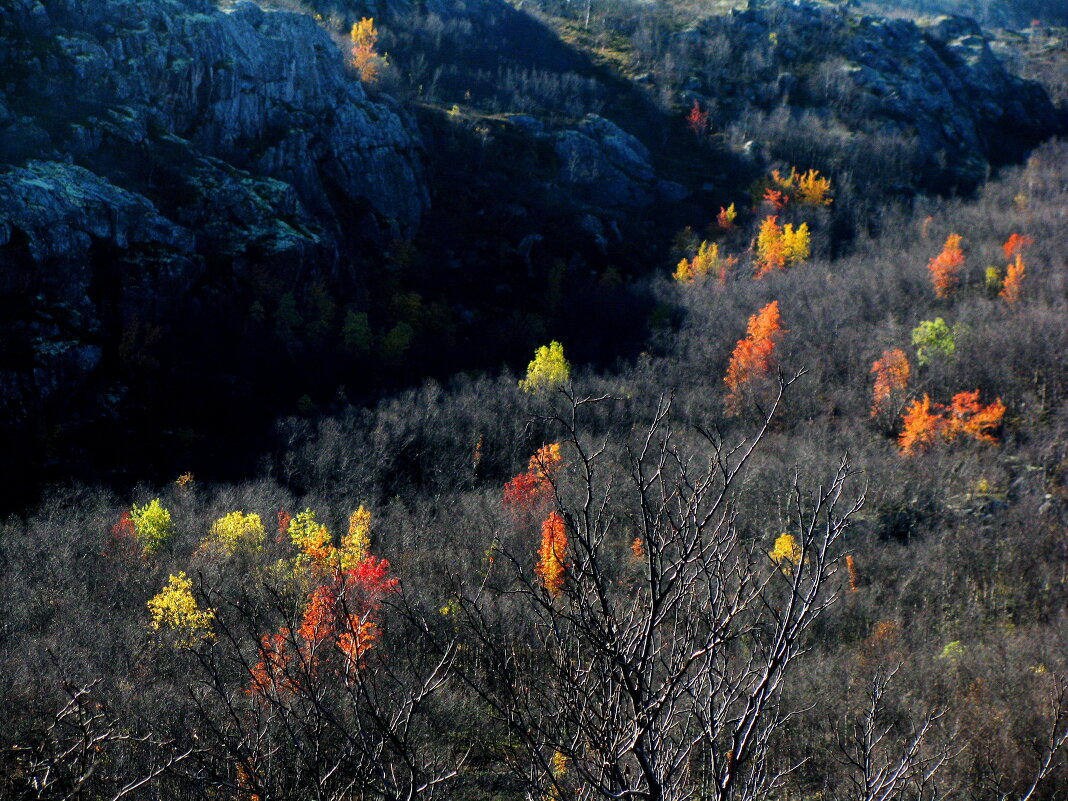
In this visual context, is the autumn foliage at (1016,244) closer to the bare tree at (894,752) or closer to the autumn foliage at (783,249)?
the autumn foliage at (783,249)

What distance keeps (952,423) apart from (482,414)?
31.3 m

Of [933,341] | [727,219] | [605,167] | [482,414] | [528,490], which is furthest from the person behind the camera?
[605,167]

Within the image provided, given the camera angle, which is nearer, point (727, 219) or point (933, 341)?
point (933, 341)

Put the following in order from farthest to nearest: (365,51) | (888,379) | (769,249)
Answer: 1. (365,51)
2. (769,249)
3. (888,379)

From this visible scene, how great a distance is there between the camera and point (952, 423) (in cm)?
4831

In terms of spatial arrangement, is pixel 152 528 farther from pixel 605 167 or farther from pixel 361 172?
pixel 605 167

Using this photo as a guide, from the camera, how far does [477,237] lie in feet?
244

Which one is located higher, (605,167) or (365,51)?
(365,51)

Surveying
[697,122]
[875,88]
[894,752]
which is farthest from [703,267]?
[894,752]

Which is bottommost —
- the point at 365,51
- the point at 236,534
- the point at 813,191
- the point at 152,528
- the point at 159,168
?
the point at 152,528

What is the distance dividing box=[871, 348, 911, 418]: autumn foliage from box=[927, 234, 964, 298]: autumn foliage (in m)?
16.3

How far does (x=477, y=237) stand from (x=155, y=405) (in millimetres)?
36832

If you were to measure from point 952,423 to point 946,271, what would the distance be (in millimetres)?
25431

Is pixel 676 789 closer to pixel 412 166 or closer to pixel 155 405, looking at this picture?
pixel 155 405
